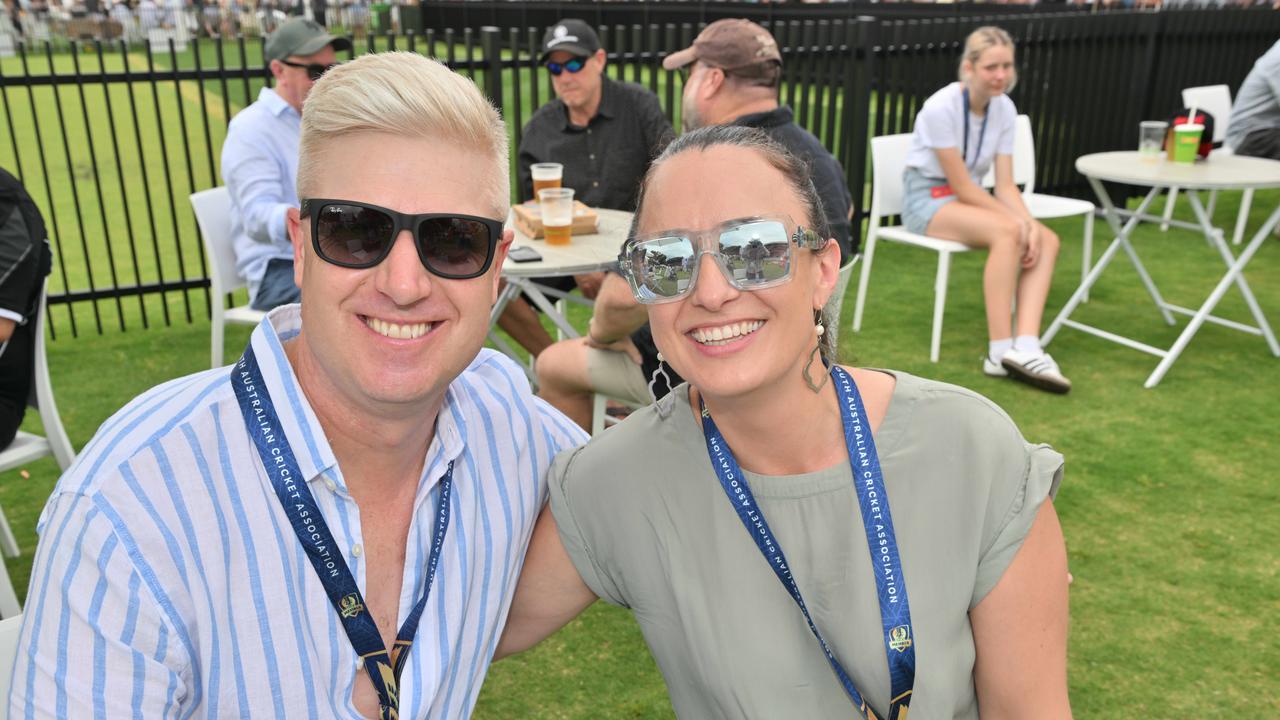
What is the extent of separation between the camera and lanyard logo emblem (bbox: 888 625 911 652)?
169 centimetres

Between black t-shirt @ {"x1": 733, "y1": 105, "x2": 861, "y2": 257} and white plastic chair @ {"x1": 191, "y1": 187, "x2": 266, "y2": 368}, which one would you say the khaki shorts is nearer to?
black t-shirt @ {"x1": 733, "y1": 105, "x2": 861, "y2": 257}

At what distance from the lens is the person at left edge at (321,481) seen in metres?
1.39

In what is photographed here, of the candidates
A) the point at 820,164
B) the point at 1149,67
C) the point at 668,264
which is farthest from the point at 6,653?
the point at 1149,67

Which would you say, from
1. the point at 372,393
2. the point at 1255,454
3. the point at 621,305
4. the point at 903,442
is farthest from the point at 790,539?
the point at 1255,454

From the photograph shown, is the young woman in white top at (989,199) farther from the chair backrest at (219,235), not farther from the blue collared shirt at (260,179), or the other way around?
the chair backrest at (219,235)

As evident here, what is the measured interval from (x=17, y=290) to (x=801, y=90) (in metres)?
6.38

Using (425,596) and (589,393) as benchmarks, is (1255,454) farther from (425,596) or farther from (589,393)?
(425,596)

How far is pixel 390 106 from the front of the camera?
1505 millimetres

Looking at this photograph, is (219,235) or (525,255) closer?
(525,255)

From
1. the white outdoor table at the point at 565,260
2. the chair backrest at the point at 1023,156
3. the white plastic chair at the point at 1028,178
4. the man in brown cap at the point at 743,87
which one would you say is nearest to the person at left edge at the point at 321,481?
the white outdoor table at the point at 565,260

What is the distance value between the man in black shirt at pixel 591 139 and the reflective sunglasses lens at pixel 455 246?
388 cm

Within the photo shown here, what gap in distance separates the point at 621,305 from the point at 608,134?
2.35m

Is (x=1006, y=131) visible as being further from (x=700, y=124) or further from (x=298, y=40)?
(x=298, y=40)

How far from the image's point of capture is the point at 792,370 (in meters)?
1.80
